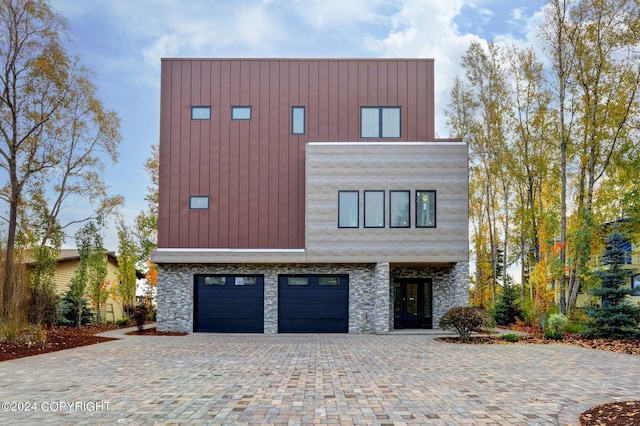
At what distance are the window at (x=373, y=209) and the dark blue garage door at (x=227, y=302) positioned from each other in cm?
403

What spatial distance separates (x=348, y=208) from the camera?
17.0m

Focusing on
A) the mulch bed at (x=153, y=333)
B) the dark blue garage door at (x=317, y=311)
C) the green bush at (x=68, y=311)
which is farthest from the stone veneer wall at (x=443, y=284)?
the green bush at (x=68, y=311)

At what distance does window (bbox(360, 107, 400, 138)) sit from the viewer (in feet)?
58.6

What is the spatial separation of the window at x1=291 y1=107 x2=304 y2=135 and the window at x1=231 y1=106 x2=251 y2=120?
1.47m

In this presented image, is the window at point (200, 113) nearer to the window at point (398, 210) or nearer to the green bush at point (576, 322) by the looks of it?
the window at point (398, 210)

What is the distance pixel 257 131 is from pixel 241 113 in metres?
0.83

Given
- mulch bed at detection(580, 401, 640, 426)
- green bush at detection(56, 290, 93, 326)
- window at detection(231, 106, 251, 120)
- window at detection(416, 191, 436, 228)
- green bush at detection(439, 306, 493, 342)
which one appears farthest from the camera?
green bush at detection(56, 290, 93, 326)

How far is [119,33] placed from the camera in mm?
15586

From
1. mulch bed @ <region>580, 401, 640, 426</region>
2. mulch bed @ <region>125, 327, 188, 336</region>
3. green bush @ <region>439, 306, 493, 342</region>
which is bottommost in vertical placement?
mulch bed @ <region>125, 327, 188, 336</region>

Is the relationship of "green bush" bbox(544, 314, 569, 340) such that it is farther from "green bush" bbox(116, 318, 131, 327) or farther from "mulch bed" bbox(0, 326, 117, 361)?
"green bush" bbox(116, 318, 131, 327)

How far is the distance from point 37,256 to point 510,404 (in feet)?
58.0

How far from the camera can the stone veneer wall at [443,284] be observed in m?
17.1

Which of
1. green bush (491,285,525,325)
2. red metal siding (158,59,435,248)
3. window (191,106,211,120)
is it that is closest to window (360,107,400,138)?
red metal siding (158,59,435,248)

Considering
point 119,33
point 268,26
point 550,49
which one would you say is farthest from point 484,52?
point 119,33
